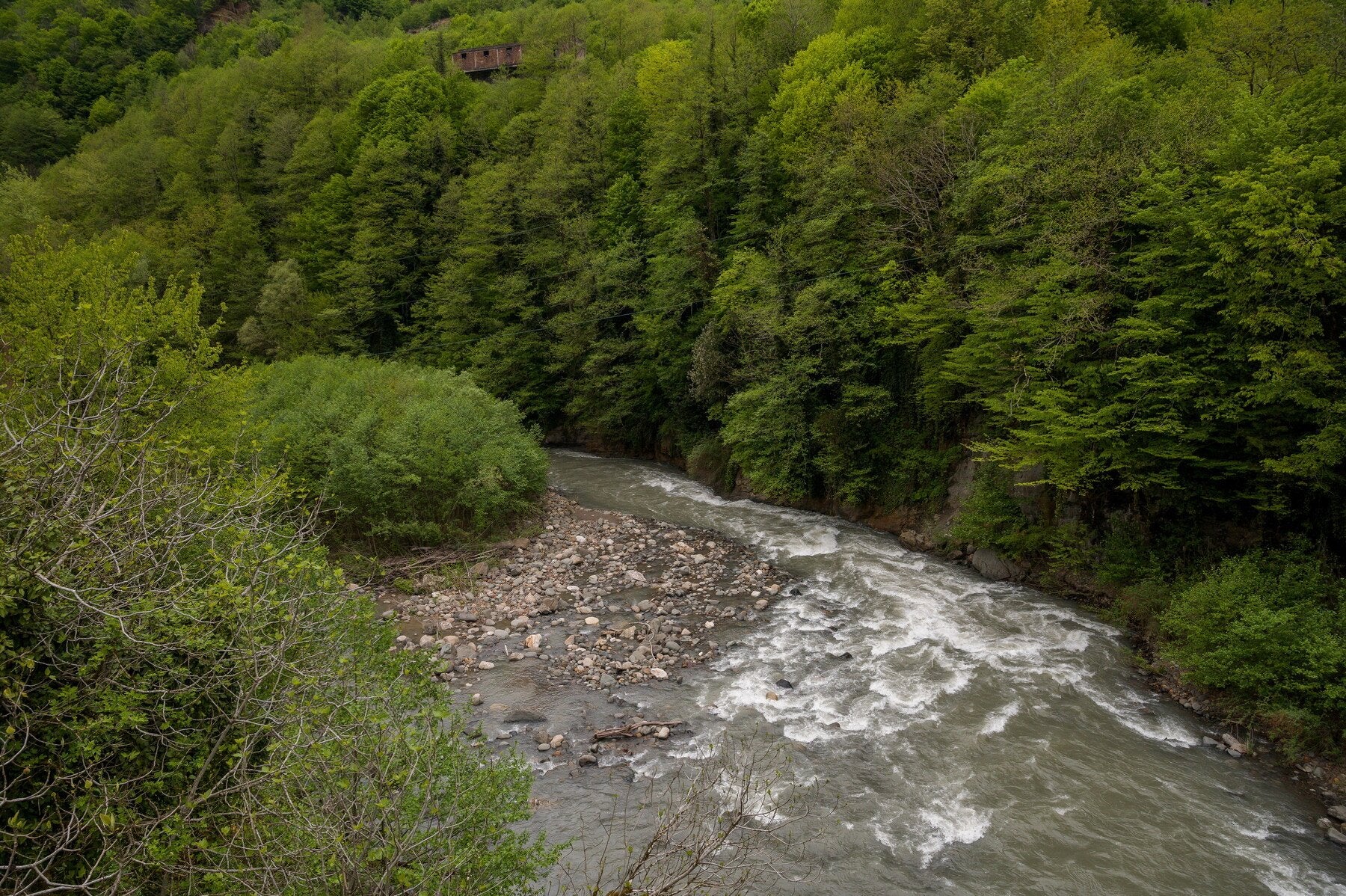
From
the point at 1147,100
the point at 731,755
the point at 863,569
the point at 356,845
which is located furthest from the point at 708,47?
the point at 356,845

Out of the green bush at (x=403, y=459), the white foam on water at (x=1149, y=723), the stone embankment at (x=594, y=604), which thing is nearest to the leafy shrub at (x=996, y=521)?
the white foam on water at (x=1149, y=723)

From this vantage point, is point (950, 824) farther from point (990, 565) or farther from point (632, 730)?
point (990, 565)

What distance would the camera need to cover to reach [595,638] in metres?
14.8

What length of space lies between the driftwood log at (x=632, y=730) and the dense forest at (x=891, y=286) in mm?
6579

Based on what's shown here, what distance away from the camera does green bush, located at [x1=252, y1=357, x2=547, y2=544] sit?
1839 cm

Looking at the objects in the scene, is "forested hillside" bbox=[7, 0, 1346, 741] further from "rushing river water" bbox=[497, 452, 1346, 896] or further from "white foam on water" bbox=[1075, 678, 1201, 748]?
"rushing river water" bbox=[497, 452, 1346, 896]

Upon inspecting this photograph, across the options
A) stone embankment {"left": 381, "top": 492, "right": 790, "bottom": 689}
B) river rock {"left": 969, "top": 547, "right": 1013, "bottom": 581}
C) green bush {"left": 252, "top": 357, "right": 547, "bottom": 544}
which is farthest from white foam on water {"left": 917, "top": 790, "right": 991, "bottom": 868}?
green bush {"left": 252, "top": 357, "right": 547, "bottom": 544}

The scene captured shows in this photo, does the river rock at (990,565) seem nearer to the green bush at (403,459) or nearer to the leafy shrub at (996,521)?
the leafy shrub at (996,521)

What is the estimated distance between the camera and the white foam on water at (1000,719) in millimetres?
11430

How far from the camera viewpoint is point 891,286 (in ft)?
63.7

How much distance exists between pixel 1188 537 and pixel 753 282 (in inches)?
545

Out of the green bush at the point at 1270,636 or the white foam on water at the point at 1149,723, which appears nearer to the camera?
the green bush at the point at 1270,636

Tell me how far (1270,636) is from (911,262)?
13.0m

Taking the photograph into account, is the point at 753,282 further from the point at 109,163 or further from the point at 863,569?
the point at 109,163
